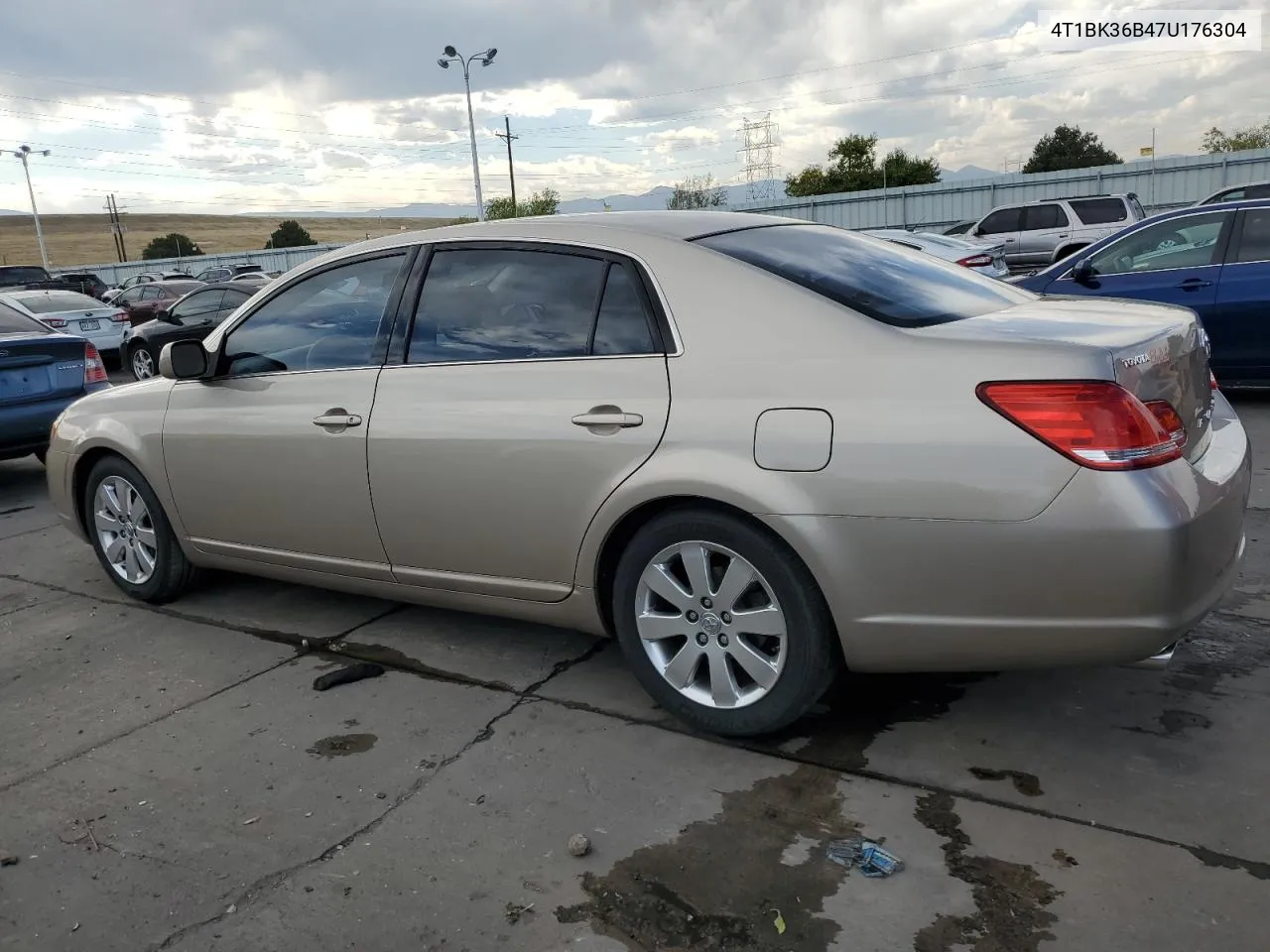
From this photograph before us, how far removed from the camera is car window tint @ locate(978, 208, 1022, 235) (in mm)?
20703

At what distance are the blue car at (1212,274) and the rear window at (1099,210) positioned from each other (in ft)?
41.6

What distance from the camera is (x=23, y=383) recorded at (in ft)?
24.9

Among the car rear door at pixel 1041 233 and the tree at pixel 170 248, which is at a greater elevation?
the tree at pixel 170 248

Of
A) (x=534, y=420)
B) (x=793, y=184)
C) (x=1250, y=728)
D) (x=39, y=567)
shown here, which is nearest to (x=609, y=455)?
(x=534, y=420)

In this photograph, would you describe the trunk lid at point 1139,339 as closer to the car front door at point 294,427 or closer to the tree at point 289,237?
the car front door at point 294,427

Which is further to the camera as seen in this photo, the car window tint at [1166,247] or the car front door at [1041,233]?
the car front door at [1041,233]

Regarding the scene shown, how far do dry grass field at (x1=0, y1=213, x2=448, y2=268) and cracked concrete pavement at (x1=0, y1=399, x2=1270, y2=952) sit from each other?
350ft

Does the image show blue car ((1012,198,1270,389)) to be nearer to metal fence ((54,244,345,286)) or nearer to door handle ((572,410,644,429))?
door handle ((572,410,644,429))

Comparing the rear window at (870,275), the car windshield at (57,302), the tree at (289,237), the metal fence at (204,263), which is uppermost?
the tree at (289,237)

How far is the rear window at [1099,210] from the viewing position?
1998 cm

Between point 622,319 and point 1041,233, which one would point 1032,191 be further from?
point 622,319

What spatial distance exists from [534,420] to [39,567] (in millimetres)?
3972

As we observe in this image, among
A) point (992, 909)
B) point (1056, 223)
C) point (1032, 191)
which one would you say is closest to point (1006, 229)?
point (1056, 223)

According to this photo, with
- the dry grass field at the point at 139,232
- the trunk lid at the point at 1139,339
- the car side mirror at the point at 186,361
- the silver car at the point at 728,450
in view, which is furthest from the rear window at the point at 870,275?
the dry grass field at the point at 139,232
